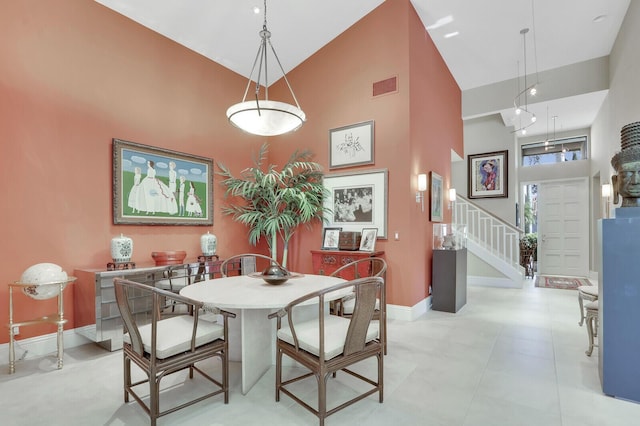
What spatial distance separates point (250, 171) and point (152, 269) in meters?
2.44

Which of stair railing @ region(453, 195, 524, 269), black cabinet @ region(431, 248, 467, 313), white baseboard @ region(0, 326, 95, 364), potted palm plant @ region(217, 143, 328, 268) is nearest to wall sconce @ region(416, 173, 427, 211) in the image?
black cabinet @ region(431, 248, 467, 313)

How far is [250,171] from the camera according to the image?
18.2ft

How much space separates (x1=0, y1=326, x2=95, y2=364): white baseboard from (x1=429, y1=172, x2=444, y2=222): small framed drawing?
4875 mm

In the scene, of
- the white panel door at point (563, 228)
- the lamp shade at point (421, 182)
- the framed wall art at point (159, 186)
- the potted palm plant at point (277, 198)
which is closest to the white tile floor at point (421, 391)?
the framed wall art at point (159, 186)

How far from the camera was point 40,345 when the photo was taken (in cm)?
324

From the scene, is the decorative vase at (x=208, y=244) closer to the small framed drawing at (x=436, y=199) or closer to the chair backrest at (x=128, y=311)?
the chair backrest at (x=128, y=311)

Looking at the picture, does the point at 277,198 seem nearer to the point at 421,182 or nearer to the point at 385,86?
the point at 421,182

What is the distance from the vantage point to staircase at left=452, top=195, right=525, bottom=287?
683cm

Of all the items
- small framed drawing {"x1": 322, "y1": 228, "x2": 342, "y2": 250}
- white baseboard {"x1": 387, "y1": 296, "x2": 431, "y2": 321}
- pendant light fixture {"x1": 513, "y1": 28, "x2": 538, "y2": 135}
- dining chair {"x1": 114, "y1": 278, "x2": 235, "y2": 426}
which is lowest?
white baseboard {"x1": 387, "y1": 296, "x2": 431, "y2": 321}

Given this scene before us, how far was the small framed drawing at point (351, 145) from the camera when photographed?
4866 mm

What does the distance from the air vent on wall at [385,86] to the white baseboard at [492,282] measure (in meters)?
4.70

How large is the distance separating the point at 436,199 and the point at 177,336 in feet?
14.8

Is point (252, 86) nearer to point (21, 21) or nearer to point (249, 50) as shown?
point (249, 50)

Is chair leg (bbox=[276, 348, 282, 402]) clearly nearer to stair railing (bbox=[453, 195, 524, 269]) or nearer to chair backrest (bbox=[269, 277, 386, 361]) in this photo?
chair backrest (bbox=[269, 277, 386, 361])
